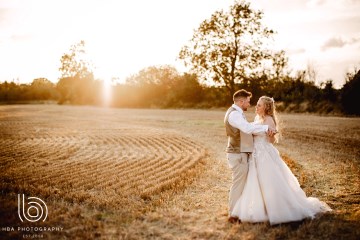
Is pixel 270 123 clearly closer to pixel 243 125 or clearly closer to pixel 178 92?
pixel 243 125

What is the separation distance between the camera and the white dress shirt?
5336 mm

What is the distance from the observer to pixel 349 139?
45.7ft

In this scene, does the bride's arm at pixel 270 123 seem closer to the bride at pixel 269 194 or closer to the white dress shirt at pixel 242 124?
the bride at pixel 269 194

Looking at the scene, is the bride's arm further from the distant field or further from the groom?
the distant field

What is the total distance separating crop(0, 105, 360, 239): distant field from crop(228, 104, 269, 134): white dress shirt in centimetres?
156

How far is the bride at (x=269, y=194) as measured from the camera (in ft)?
17.6

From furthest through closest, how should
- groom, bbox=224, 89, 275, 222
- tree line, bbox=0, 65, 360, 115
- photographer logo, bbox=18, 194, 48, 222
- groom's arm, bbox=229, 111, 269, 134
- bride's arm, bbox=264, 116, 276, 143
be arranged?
tree line, bbox=0, 65, 360, 115 < bride's arm, bbox=264, 116, 276, 143 < photographer logo, bbox=18, 194, 48, 222 < groom, bbox=224, 89, 275, 222 < groom's arm, bbox=229, 111, 269, 134

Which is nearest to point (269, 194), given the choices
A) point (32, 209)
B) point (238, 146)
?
point (238, 146)

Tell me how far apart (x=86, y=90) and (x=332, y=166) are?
62330 mm

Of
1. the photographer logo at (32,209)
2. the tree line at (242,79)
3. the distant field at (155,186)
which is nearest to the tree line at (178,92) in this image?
the tree line at (242,79)

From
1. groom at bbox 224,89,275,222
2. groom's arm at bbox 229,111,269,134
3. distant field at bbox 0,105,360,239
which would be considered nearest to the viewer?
distant field at bbox 0,105,360,239

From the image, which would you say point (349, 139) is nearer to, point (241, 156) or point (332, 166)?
point (332, 166)

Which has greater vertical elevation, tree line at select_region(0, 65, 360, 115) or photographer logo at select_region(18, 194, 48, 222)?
tree line at select_region(0, 65, 360, 115)

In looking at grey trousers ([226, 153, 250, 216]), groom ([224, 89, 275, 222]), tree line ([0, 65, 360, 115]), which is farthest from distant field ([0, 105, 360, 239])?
tree line ([0, 65, 360, 115])
